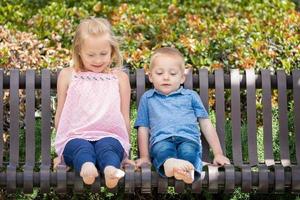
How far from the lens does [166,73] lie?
501 centimetres

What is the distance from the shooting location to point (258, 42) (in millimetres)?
6348

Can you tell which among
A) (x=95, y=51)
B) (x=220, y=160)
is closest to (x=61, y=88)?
(x=95, y=51)

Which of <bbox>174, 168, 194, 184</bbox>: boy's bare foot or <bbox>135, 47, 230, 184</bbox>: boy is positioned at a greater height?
<bbox>135, 47, 230, 184</bbox>: boy

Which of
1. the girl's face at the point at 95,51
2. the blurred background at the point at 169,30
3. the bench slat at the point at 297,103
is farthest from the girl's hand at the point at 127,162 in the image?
the blurred background at the point at 169,30

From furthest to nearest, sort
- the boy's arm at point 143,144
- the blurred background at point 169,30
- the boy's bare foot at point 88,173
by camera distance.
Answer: the blurred background at point 169,30, the boy's arm at point 143,144, the boy's bare foot at point 88,173

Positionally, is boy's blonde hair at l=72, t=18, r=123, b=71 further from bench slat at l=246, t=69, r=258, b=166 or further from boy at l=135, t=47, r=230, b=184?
bench slat at l=246, t=69, r=258, b=166

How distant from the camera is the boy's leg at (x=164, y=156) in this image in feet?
15.1

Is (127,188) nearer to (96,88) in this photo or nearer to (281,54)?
(96,88)

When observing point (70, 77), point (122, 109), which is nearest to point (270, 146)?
point (122, 109)

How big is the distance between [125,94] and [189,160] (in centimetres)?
65

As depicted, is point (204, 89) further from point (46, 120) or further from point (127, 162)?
point (46, 120)

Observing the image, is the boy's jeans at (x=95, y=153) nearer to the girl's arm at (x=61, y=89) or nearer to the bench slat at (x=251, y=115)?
the girl's arm at (x=61, y=89)

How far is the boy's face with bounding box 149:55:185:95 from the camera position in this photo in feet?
16.4

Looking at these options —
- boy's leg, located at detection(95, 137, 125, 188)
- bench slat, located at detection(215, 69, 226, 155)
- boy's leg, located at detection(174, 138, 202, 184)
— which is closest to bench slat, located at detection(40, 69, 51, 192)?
boy's leg, located at detection(95, 137, 125, 188)
